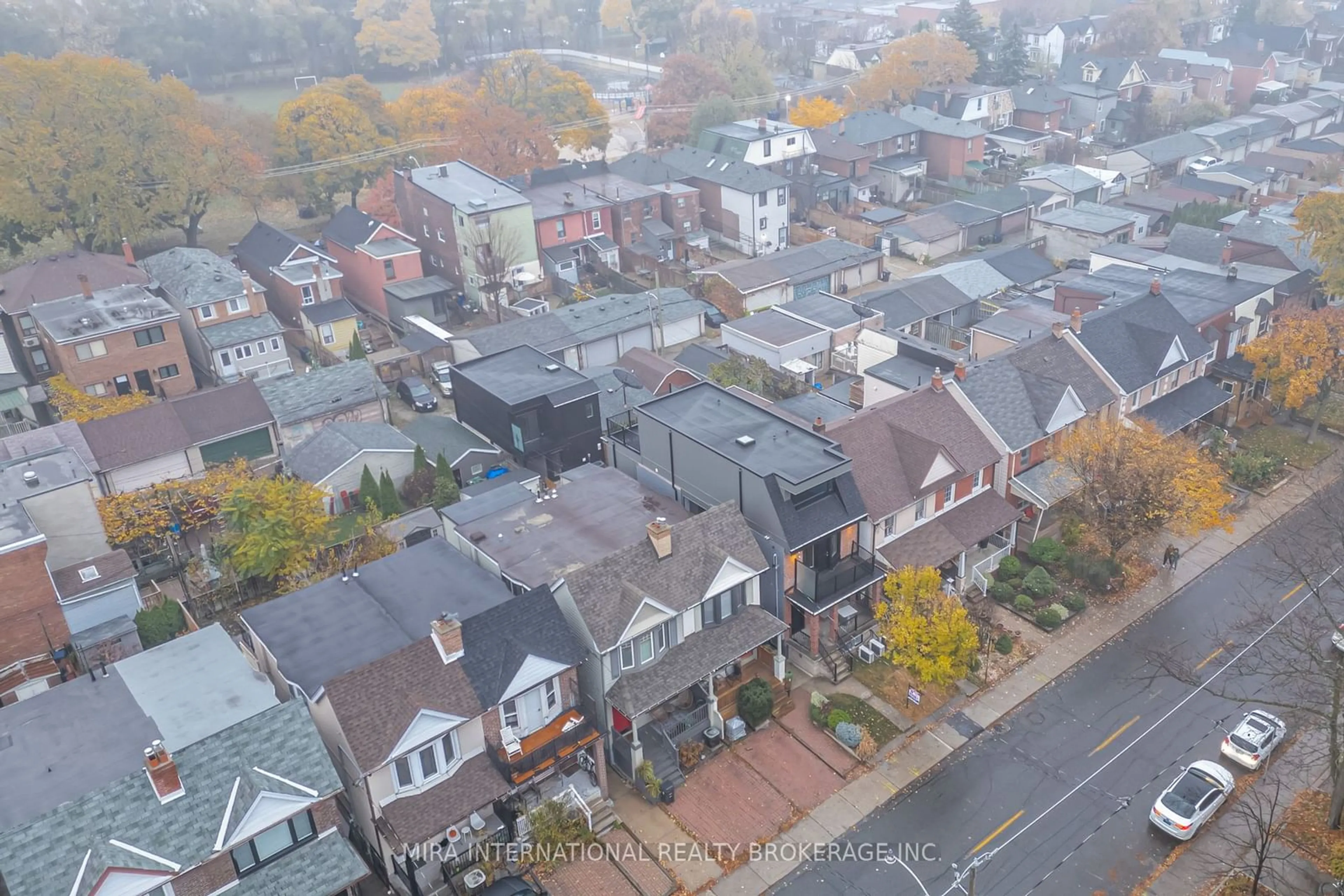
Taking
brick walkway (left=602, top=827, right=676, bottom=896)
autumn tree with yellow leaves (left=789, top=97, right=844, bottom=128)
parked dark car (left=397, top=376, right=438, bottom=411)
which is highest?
autumn tree with yellow leaves (left=789, top=97, right=844, bottom=128)

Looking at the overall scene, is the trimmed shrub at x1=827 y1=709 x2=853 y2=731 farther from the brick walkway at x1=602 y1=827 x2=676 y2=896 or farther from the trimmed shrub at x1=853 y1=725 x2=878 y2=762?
the brick walkway at x1=602 y1=827 x2=676 y2=896

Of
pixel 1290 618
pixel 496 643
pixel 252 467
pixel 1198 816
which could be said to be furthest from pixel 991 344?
pixel 252 467

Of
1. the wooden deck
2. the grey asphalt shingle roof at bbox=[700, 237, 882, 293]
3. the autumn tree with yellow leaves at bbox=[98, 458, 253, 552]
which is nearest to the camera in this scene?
the wooden deck

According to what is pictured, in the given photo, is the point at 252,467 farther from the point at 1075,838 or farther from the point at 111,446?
the point at 1075,838

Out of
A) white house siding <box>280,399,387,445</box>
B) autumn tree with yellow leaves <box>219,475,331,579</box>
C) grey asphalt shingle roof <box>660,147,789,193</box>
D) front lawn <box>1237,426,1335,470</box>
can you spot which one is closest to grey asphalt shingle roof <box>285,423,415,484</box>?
white house siding <box>280,399,387,445</box>

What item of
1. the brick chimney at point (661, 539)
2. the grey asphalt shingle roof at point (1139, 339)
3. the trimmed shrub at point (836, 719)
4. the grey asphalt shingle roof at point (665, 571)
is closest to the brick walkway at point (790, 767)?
the trimmed shrub at point (836, 719)

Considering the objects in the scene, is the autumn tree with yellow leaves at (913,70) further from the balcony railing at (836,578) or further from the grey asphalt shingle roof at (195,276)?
the balcony railing at (836,578)
